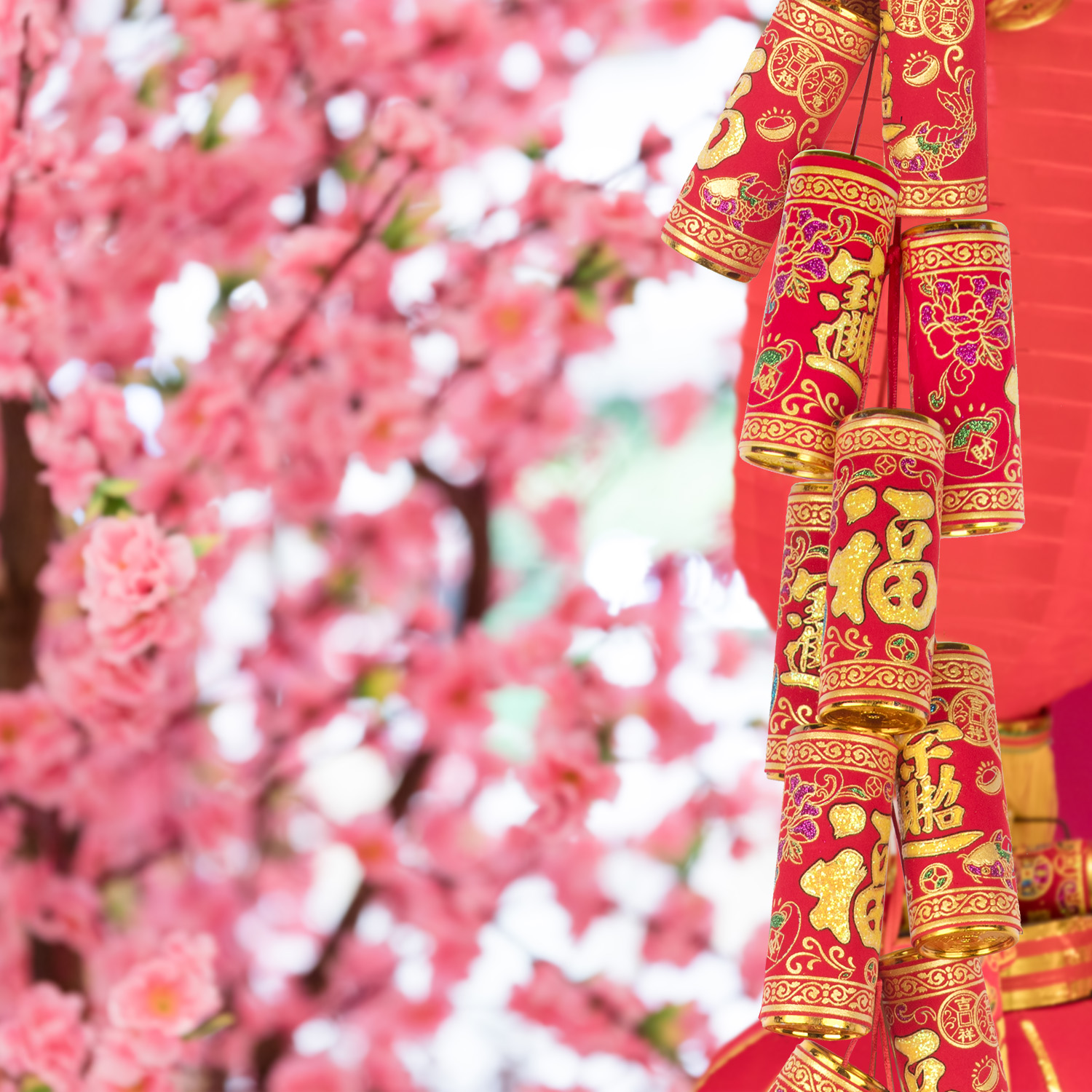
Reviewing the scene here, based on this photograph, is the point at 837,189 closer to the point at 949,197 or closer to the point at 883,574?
the point at 949,197

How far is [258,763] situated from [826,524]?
129cm

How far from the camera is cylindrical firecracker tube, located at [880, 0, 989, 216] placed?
596mm

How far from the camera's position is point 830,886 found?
55 cm

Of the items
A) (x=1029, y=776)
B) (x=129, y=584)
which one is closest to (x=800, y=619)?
(x=1029, y=776)

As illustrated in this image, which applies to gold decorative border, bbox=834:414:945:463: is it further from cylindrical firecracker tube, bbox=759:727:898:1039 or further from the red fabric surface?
the red fabric surface

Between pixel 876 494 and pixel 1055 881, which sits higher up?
pixel 876 494

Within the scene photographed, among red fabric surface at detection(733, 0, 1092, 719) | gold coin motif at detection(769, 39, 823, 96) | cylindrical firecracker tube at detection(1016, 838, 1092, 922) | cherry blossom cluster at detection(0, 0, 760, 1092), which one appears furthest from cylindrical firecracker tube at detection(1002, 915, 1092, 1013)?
cherry blossom cluster at detection(0, 0, 760, 1092)

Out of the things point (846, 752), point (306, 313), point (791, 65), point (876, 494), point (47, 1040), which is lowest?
point (47, 1040)

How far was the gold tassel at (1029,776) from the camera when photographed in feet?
2.95

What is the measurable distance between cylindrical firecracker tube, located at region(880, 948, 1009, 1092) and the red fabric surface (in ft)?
0.89

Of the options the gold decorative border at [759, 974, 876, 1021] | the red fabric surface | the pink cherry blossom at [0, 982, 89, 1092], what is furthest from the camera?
the pink cherry blossom at [0, 982, 89, 1092]

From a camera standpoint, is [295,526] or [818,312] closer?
[818,312]

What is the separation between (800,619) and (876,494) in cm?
9

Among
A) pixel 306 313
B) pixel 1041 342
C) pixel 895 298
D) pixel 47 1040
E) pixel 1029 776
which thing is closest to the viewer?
pixel 895 298
